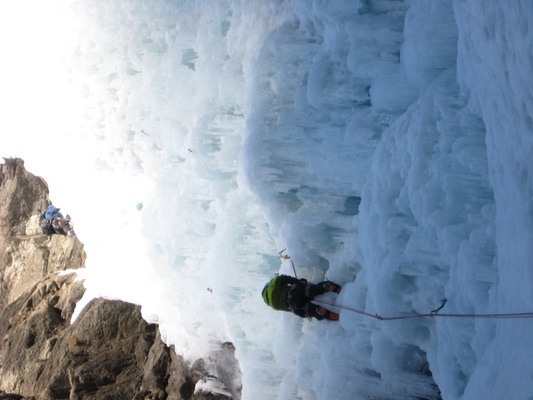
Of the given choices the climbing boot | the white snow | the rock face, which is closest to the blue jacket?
the rock face

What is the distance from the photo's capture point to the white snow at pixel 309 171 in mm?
3635

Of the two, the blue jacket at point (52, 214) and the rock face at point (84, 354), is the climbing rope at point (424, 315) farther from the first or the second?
the blue jacket at point (52, 214)

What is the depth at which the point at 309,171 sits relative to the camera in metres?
5.93

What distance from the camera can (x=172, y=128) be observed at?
809 centimetres

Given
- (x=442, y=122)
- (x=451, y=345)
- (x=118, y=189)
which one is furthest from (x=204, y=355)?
Answer: (x=442, y=122)

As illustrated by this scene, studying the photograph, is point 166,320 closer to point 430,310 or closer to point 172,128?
point 172,128

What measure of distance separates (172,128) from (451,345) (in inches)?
203

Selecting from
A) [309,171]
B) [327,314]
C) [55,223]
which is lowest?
[327,314]

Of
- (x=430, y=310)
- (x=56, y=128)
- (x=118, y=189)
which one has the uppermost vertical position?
(x=56, y=128)

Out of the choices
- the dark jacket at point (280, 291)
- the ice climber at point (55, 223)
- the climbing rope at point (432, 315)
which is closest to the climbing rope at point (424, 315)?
the climbing rope at point (432, 315)

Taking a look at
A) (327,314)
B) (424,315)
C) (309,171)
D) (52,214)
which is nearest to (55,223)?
(52,214)

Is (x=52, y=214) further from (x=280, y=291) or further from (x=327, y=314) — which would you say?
(x=327, y=314)

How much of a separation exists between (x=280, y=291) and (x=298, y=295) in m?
0.23

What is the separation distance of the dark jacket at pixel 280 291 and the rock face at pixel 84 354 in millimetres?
2783
